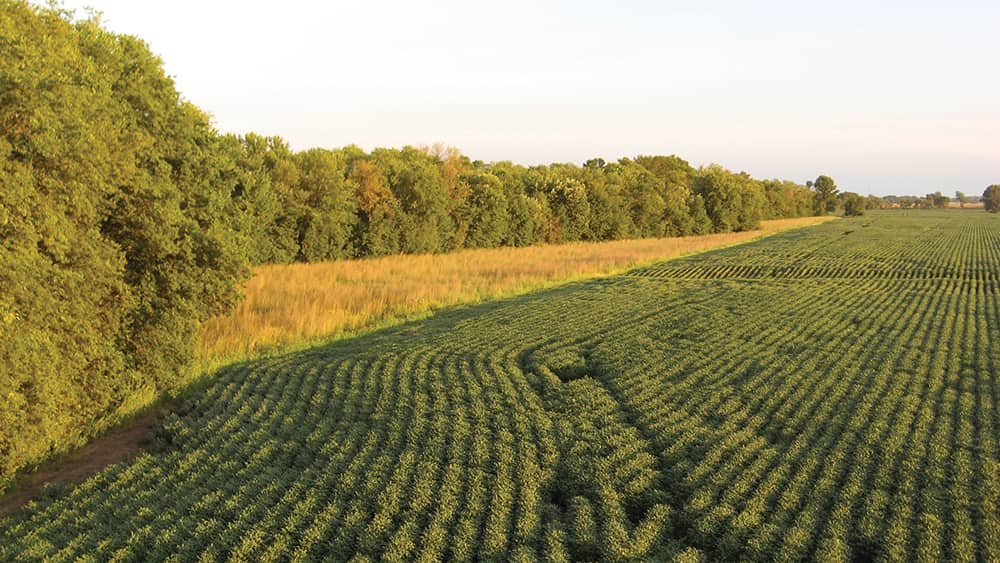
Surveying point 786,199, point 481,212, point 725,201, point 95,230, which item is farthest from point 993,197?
point 95,230

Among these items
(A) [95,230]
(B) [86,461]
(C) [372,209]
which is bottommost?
(B) [86,461]

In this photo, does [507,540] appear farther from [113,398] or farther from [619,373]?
[113,398]

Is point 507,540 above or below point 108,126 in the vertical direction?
below

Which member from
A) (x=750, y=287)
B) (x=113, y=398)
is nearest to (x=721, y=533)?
(x=113, y=398)

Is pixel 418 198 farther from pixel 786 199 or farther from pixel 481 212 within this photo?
pixel 786 199

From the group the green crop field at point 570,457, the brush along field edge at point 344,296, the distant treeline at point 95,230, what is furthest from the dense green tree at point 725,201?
the distant treeline at point 95,230

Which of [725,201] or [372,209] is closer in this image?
[372,209]
